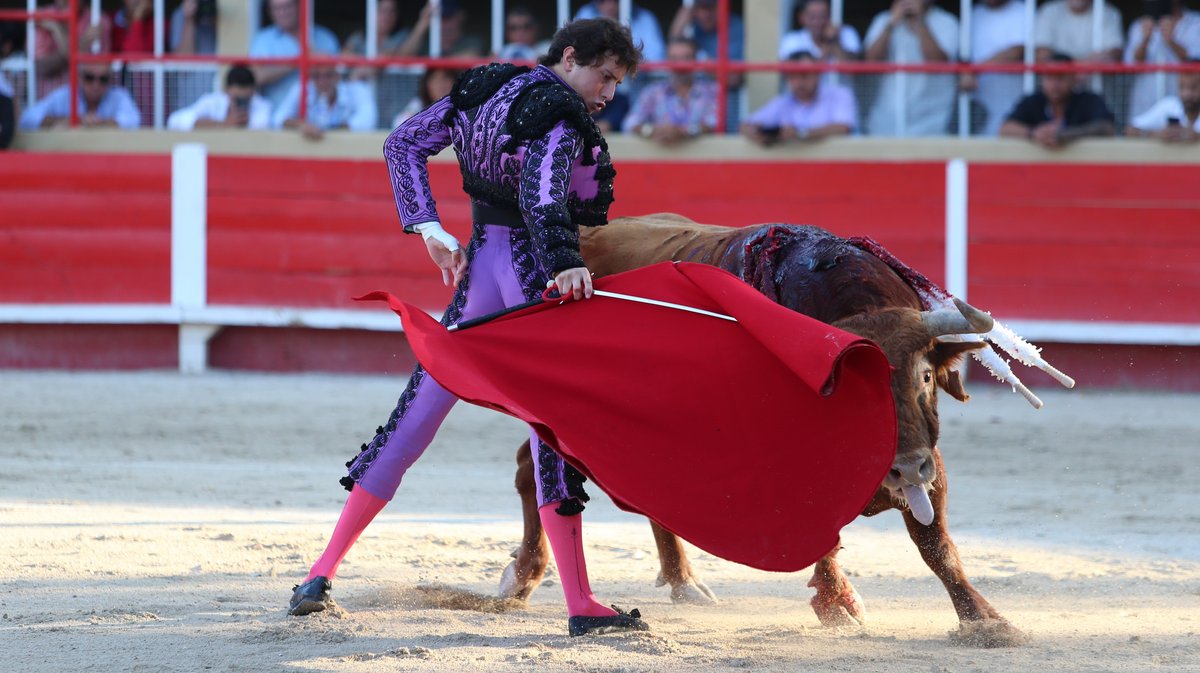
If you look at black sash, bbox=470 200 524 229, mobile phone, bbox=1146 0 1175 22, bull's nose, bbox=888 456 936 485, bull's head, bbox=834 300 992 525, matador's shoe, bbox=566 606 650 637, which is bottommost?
matador's shoe, bbox=566 606 650 637

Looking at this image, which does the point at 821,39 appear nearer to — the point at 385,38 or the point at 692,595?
the point at 385,38

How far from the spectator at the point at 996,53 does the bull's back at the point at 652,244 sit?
4.33m

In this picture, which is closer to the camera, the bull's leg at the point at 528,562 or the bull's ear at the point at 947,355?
the bull's ear at the point at 947,355

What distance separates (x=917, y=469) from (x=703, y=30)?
5657 millimetres

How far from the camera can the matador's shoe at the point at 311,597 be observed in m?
2.73

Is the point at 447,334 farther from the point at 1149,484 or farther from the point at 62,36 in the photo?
the point at 62,36

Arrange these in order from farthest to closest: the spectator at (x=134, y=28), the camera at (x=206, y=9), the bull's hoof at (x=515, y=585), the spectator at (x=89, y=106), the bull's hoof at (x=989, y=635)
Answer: the camera at (x=206, y=9), the spectator at (x=134, y=28), the spectator at (x=89, y=106), the bull's hoof at (x=515, y=585), the bull's hoof at (x=989, y=635)

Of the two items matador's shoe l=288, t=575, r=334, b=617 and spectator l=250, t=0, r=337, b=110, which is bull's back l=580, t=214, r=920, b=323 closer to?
matador's shoe l=288, t=575, r=334, b=617

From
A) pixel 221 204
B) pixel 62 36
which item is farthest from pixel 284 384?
pixel 62 36

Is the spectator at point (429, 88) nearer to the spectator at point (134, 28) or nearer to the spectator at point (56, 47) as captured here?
the spectator at point (134, 28)

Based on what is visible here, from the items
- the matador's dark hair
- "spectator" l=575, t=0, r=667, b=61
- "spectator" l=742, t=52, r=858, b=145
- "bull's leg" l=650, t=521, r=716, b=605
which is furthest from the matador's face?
"spectator" l=575, t=0, r=667, b=61

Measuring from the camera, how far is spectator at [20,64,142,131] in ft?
25.6

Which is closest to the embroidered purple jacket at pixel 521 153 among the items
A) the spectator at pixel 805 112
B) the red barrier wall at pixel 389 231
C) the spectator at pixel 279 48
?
the red barrier wall at pixel 389 231

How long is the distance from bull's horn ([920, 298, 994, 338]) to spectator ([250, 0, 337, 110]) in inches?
229
